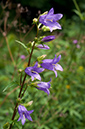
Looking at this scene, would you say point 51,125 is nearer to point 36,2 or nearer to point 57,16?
point 57,16

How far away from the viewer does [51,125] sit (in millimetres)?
2871

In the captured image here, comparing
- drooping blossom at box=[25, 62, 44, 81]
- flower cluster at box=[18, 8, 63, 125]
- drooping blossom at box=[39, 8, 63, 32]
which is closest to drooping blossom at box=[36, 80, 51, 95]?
flower cluster at box=[18, 8, 63, 125]

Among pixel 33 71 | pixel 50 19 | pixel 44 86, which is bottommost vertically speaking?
pixel 44 86

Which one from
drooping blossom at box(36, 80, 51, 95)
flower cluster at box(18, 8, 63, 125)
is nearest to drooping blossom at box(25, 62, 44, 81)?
flower cluster at box(18, 8, 63, 125)

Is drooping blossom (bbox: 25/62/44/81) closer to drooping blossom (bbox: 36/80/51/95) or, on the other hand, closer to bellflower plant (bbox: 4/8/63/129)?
bellflower plant (bbox: 4/8/63/129)

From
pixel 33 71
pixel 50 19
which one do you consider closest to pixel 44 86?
pixel 33 71

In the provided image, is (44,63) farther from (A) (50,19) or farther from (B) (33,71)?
(A) (50,19)

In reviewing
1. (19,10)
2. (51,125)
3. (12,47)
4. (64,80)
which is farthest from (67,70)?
(12,47)

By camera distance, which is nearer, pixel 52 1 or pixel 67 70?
pixel 67 70

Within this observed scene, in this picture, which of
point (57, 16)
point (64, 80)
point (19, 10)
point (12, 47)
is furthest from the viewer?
point (12, 47)

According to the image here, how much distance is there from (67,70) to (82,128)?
3.31 ft

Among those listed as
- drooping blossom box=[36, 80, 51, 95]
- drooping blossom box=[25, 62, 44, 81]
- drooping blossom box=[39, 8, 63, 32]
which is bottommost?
drooping blossom box=[36, 80, 51, 95]

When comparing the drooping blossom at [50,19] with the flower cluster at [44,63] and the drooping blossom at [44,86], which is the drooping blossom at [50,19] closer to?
the flower cluster at [44,63]

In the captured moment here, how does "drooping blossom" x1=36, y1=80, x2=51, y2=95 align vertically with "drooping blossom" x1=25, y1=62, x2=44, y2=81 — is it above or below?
below
